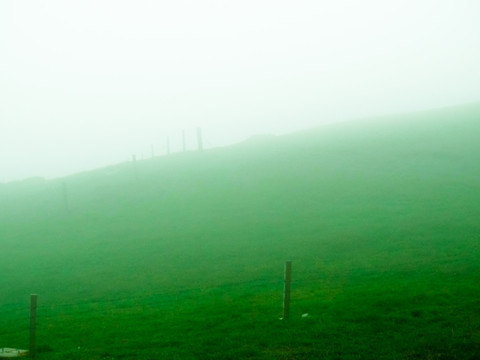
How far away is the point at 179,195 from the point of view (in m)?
64.8

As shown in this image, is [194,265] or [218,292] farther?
[194,265]

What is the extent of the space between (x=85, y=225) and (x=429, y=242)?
134 ft

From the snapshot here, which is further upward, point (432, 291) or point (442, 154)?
point (442, 154)

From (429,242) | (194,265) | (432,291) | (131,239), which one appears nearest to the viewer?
(432,291)

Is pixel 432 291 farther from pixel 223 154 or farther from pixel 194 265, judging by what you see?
pixel 223 154

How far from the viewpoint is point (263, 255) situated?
A: 34.7m

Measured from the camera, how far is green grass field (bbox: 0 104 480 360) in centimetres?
1380

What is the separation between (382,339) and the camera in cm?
1249

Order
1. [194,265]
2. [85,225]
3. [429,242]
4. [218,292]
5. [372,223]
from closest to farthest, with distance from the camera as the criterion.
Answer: [218,292], [429,242], [194,265], [372,223], [85,225]

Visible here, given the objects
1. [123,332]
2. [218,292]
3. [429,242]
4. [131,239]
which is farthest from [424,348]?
[131,239]

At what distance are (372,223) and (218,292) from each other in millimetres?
20065

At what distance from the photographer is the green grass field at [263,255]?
543 inches

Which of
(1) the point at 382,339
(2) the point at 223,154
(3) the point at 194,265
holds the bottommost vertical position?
(3) the point at 194,265

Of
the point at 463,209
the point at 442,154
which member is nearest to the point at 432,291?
the point at 463,209
